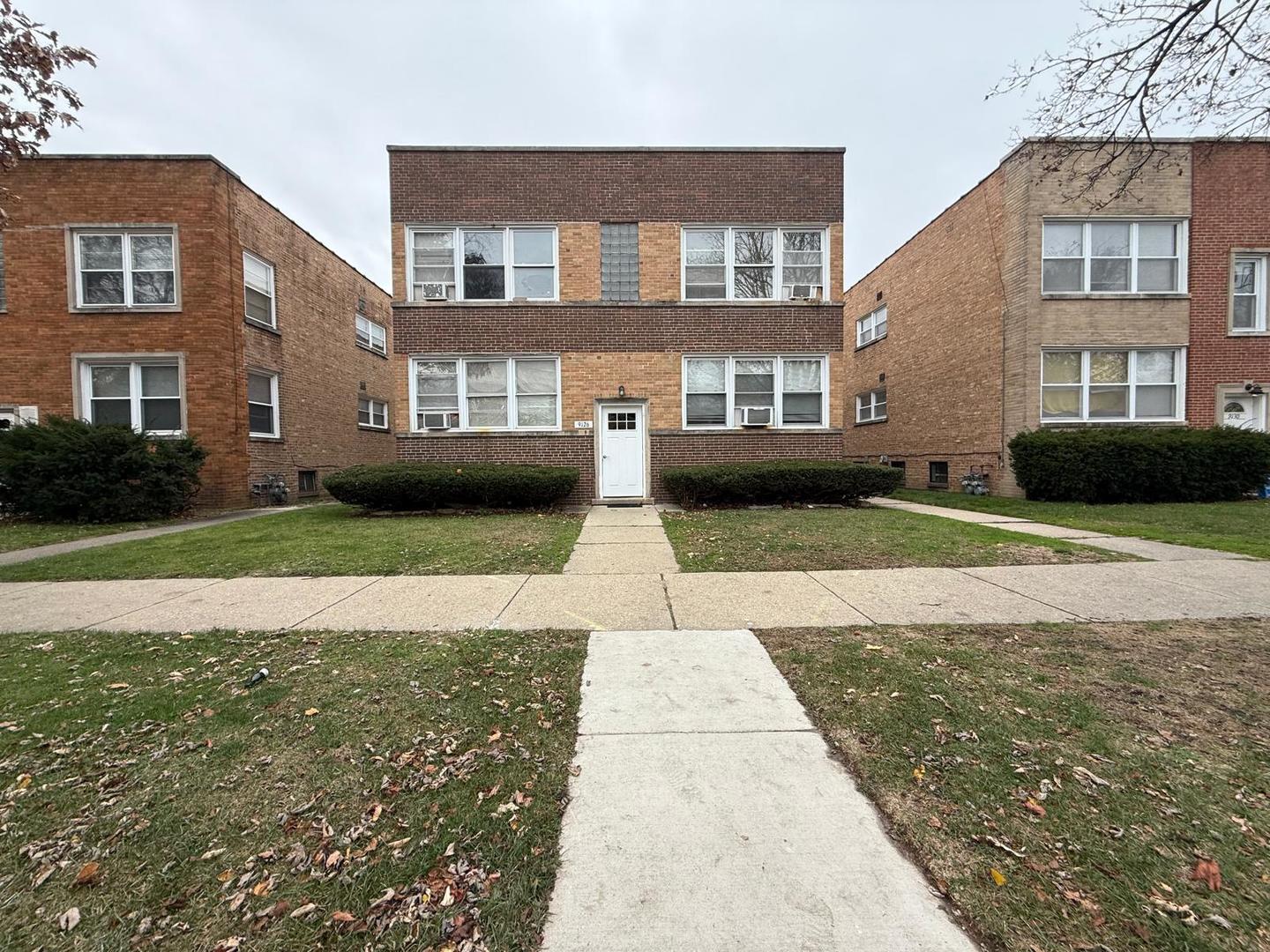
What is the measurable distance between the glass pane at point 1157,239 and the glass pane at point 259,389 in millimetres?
21880

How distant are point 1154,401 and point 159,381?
23.6 m

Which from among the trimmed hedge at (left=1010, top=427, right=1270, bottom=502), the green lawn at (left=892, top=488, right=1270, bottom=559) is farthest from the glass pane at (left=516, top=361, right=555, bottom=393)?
the trimmed hedge at (left=1010, top=427, right=1270, bottom=502)

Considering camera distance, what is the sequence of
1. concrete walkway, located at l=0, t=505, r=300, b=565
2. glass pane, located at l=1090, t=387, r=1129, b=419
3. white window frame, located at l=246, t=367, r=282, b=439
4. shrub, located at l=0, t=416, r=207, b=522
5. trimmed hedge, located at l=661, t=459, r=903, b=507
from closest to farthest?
concrete walkway, located at l=0, t=505, r=300, b=565
shrub, located at l=0, t=416, r=207, b=522
trimmed hedge, located at l=661, t=459, r=903, b=507
glass pane, located at l=1090, t=387, r=1129, b=419
white window frame, located at l=246, t=367, r=282, b=439

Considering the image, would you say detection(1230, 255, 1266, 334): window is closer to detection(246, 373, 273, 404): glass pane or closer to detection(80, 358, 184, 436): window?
detection(246, 373, 273, 404): glass pane

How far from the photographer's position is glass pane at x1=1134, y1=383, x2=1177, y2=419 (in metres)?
13.4

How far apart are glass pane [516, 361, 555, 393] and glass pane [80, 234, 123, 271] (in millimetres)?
9152

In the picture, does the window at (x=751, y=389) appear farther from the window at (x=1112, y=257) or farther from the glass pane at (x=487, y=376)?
the window at (x=1112, y=257)

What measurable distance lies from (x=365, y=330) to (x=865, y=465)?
55.3 ft

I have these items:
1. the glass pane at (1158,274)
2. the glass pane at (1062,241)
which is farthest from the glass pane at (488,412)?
the glass pane at (1158,274)

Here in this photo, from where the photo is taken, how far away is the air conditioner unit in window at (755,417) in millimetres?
12992

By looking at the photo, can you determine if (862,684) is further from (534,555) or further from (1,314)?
(1,314)

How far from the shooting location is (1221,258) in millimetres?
13141

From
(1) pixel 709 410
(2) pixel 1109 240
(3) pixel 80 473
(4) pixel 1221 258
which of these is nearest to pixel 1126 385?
(2) pixel 1109 240

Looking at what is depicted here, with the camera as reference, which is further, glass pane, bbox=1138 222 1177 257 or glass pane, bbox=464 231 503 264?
glass pane, bbox=1138 222 1177 257
